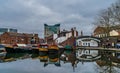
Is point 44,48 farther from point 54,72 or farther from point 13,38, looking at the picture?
point 13,38

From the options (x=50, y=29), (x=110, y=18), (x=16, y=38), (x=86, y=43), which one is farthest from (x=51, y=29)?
(x=110, y=18)

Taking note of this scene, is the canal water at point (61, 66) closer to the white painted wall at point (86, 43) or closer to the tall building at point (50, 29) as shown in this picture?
the white painted wall at point (86, 43)

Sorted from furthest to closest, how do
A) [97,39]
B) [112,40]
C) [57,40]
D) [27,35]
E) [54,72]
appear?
[27,35] → [57,40] → [97,39] → [112,40] → [54,72]

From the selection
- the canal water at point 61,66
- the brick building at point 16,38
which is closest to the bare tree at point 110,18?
the canal water at point 61,66

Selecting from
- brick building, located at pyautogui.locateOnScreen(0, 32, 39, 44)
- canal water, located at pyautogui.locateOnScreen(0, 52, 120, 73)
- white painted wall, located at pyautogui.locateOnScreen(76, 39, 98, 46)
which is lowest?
canal water, located at pyautogui.locateOnScreen(0, 52, 120, 73)

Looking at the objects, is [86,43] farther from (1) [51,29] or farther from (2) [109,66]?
(2) [109,66]

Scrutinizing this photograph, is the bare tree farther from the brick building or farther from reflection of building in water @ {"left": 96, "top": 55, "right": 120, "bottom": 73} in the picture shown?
the brick building

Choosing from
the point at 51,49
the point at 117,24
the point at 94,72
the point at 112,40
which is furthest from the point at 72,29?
the point at 94,72

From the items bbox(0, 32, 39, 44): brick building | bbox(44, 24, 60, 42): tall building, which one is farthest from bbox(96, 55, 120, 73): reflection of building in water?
bbox(0, 32, 39, 44): brick building

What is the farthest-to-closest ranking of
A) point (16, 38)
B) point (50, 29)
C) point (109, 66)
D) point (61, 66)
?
1. point (50, 29)
2. point (16, 38)
3. point (61, 66)
4. point (109, 66)

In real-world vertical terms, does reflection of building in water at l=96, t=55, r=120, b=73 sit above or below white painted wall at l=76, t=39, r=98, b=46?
below

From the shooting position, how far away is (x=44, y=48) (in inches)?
2687


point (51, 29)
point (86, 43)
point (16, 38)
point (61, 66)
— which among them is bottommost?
point (61, 66)

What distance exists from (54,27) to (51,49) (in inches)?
2365
